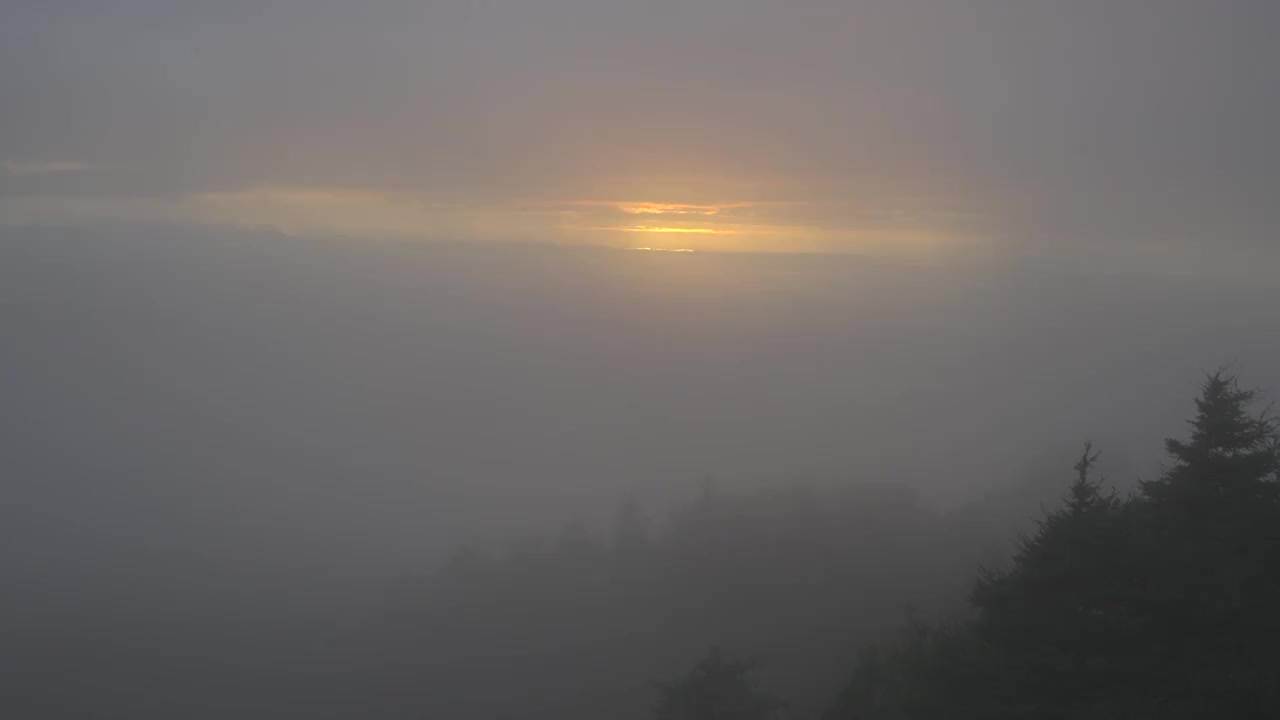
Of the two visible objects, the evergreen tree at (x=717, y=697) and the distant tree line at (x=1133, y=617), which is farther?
the evergreen tree at (x=717, y=697)

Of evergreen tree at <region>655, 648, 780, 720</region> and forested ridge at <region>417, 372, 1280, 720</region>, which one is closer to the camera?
forested ridge at <region>417, 372, 1280, 720</region>

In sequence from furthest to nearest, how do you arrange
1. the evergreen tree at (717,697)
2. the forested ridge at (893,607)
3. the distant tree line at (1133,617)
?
the evergreen tree at (717,697) → the forested ridge at (893,607) → the distant tree line at (1133,617)

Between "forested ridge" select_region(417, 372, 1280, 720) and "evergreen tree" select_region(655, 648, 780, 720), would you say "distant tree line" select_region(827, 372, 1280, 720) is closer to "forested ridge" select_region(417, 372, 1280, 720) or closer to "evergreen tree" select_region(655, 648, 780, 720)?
"forested ridge" select_region(417, 372, 1280, 720)

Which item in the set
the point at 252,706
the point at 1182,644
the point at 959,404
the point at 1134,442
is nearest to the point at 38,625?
the point at 252,706

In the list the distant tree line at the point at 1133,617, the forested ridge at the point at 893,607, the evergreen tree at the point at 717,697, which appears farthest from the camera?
the evergreen tree at the point at 717,697

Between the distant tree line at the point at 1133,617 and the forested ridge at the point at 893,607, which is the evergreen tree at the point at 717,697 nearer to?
the forested ridge at the point at 893,607

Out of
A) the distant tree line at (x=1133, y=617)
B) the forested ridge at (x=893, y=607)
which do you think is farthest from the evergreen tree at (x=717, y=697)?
the distant tree line at (x=1133, y=617)

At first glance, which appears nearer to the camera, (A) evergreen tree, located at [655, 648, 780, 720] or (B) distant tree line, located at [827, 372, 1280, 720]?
(B) distant tree line, located at [827, 372, 1280, 720]

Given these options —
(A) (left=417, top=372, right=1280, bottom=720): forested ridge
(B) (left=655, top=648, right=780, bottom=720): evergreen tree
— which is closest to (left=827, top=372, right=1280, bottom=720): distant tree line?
(A) (left=417, top=372, right=1280, bottom=720): forested ridge

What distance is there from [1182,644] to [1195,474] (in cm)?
149

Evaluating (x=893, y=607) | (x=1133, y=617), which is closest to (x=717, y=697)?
(x=1133, y=617)

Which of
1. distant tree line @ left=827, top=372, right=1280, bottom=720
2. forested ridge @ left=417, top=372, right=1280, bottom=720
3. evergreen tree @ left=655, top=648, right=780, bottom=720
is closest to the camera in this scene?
distant tree line @ left=827, top=372, right=1280, bottom=720

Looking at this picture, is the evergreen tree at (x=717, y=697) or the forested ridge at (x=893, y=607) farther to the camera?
the evergreen tree at (x=717, y=697)

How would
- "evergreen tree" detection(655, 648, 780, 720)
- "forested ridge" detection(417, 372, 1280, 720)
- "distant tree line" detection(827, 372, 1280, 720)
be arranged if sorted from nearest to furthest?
"distant tree line" detection(827, 372, 1280, 720) < "forested ridge" detection(417, 372, 1280, 720) < "evergreen tree" detection(655, 648, 780, 720)
